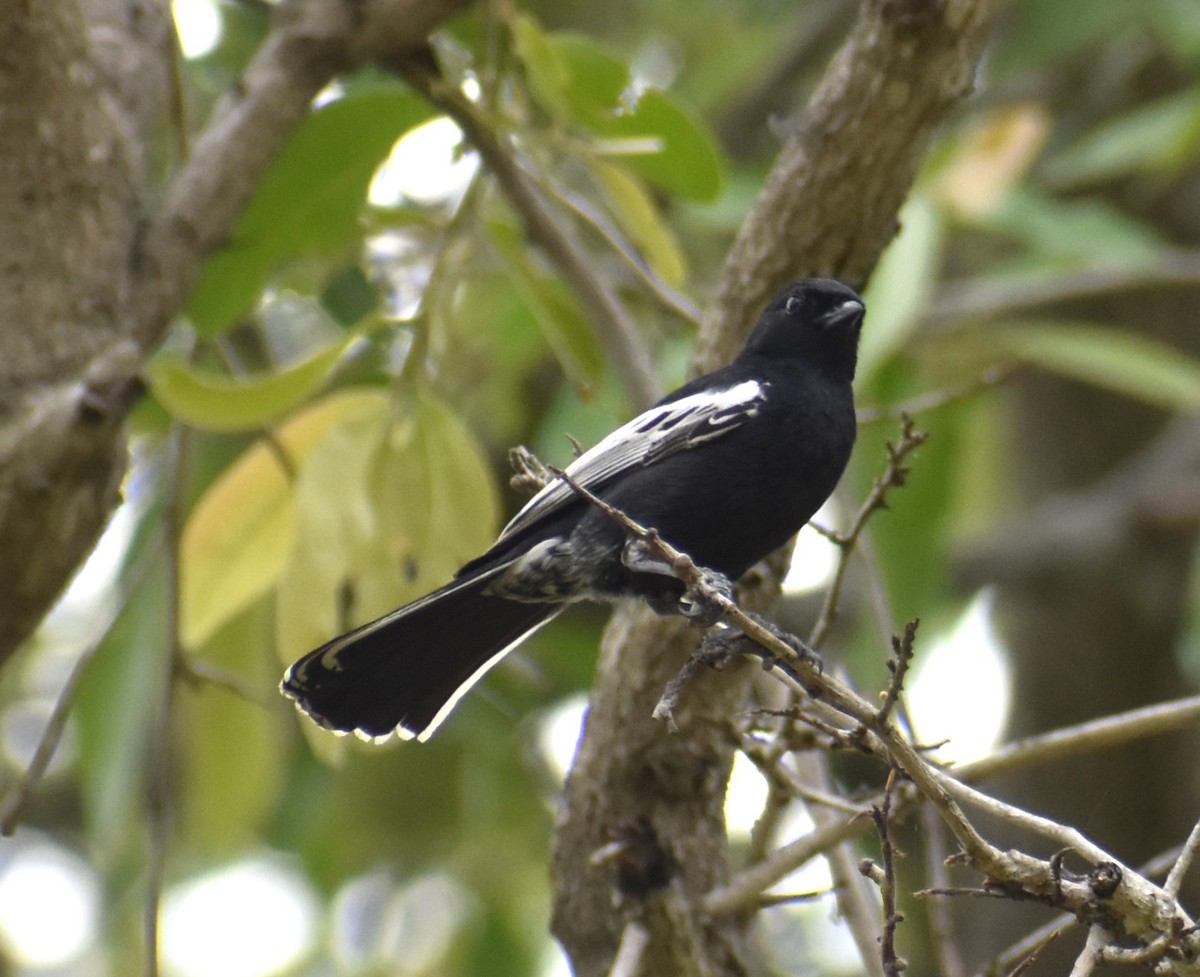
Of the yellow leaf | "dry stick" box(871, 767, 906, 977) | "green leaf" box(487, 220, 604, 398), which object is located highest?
the yellow leaf

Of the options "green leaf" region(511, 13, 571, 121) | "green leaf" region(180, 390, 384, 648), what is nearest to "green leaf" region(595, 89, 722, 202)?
"green leaf" region(511, 13, 571, 121)

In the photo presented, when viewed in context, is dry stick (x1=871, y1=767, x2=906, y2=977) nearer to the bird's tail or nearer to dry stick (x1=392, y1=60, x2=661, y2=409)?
the bird's tail

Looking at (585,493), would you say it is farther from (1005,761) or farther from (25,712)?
(25,712)

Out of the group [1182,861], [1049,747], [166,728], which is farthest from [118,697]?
[1182,861]

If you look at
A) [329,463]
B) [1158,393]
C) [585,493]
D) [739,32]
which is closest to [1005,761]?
[585,493]

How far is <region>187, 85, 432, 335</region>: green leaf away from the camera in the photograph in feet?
12.6

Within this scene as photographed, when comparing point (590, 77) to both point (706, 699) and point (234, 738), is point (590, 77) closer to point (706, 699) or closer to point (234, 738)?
point (706, 699)

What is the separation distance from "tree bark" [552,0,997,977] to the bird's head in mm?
136

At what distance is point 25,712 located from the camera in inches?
316

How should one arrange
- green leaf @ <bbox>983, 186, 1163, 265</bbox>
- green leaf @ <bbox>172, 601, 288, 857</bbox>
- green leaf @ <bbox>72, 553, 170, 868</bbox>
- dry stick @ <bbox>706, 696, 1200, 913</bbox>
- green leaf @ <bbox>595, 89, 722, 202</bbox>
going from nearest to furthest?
dry stick @ <bbox>706, 696, 1200, 913</bbox> → green leaf @ <bbox>595, 89, 722, 202</bbox> → green leaf @ <bbox>72, 553, 170, 868</bbox> → green leaf @ <bbox>172, 601, 288, 857</bbox> → green leaf @ <bbox>983, 186, 1163, 265</bbox>

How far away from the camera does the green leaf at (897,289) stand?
4.34 meters

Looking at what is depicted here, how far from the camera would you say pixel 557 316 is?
418cm

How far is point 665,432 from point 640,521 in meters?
0.20

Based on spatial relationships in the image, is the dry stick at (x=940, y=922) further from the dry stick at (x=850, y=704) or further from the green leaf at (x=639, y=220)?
the green leaf at (x=639, y=220)
